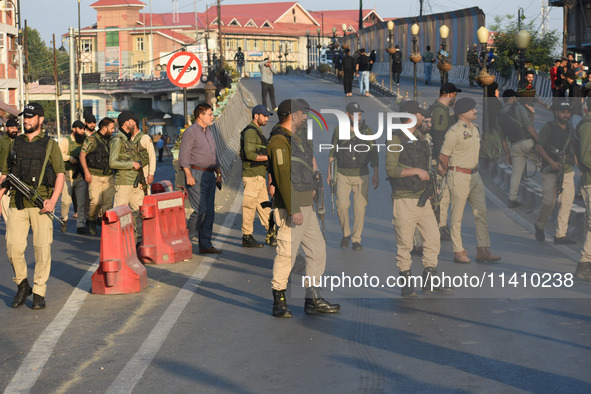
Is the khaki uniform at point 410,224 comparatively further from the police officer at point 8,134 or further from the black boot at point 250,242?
the police officer at point 8,134

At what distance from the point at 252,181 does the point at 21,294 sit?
4322mm

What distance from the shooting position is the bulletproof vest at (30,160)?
9477mm

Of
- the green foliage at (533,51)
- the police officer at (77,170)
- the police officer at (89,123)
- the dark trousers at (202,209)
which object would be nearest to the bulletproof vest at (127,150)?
the dark trousers at (202,209)

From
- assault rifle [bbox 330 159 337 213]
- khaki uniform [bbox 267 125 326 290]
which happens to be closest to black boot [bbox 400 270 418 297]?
khaki uniform [bbox 267 125 326 290]

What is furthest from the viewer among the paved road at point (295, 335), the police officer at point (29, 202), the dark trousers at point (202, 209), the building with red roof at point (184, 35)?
the building with red roof at point (184, 35)

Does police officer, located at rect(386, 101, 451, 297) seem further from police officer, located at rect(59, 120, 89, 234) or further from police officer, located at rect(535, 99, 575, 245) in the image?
police officer, located at rect(59, 120, 89, 234)

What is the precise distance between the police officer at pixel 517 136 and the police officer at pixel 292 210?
297 inches

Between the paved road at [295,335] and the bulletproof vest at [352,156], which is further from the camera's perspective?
the bulletproof vest at [352,156]

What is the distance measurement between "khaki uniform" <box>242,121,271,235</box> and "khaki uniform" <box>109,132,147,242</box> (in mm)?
1497

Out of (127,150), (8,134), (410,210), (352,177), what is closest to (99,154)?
(127,150)

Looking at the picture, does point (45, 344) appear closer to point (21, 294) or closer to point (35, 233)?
point (21, 294)

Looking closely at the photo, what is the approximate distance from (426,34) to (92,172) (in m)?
42.1

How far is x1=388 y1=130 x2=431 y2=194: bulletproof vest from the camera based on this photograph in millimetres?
9891

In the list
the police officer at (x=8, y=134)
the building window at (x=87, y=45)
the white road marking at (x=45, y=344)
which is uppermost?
the building window at (x=87, y=45)
